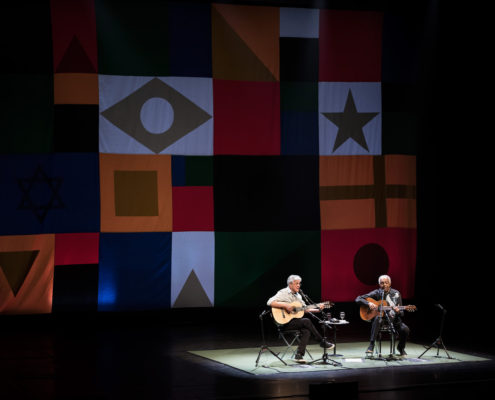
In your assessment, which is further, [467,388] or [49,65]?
[49,65]

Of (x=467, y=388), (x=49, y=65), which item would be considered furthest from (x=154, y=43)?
(x=467, y=388)

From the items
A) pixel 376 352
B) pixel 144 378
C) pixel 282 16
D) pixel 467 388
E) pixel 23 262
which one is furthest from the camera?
pixel 282 16

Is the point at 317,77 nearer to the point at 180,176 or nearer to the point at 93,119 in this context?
the point at 180,176

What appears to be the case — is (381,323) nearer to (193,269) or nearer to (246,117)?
(193,269)

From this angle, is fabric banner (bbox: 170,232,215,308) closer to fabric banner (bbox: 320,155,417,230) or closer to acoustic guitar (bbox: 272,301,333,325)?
fabric banner (bbox: 320,155,417,230)

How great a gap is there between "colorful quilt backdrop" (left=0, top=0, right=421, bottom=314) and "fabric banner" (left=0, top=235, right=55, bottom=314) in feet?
0.06

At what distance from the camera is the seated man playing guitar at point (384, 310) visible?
6949 mm

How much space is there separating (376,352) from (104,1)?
6.26m

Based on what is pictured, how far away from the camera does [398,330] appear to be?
23.1ft

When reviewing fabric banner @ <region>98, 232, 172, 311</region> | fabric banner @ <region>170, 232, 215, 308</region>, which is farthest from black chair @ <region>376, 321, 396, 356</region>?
fabric banner @ <region>98, 232, 172, 311</region>

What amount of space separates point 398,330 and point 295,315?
Result: 1098mm

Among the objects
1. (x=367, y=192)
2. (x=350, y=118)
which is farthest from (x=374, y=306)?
(x=350, y=118)

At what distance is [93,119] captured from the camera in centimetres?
982

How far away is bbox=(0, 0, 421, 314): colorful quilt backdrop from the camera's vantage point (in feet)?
31.7
